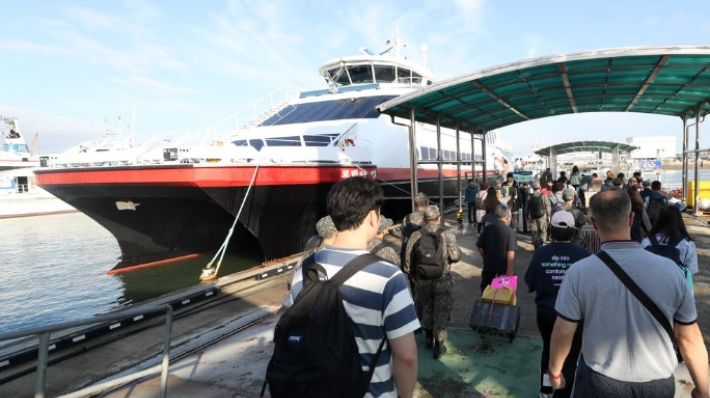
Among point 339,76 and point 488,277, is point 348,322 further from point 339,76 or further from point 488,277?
point 339,76

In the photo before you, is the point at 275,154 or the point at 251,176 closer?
the point at 251,176

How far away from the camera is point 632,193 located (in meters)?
6.04

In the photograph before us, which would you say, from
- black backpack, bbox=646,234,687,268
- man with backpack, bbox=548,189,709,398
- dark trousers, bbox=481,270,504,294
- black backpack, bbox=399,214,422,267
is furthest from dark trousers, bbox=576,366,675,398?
dark trousers, bbox=481,270,504,294

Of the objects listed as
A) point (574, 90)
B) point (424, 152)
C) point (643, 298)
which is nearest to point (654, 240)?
point (643, 298)

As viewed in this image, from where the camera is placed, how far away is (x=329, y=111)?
572 inches

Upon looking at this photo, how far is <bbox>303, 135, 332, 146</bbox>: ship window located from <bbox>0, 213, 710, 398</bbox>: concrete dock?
7220mm

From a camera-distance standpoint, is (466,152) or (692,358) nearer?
(692,358)

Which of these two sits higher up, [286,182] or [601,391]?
[286,182]

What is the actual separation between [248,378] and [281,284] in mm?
3373

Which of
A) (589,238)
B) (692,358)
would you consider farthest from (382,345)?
(589,238)

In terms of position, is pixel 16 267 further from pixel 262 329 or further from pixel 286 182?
pixel 262 329

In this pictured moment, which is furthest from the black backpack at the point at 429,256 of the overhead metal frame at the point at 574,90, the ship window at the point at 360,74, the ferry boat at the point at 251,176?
the ship window at the point at 360,74

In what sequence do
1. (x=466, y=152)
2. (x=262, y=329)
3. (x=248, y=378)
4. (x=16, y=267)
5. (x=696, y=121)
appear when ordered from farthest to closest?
(x=466, y=152) < (x=16, y=267) < (x=696, y=121) < (x=262, y=329) < (x=248, y=378)

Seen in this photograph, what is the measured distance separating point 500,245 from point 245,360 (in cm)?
297
